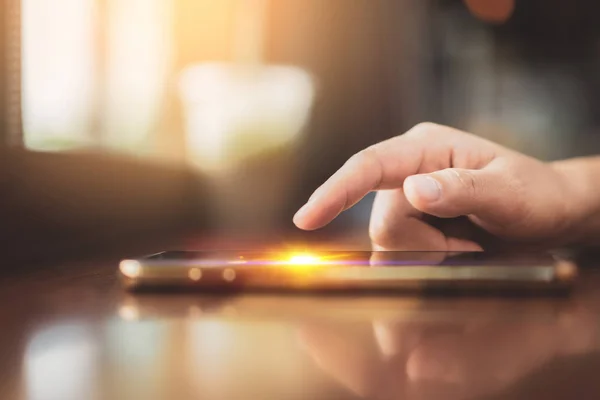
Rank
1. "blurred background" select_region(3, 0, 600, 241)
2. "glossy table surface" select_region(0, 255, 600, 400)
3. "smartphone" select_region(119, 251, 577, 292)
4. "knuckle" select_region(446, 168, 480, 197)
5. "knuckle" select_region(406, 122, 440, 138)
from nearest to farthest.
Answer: "glossy table surface" select_region(0, 255, 600, 400)
"smartphone" select_region(119, 251, 577, 292)
"knuckle" select_region(446, 168, 480, 197)
"knuckle" select_region(406, 122, 440, 138)
"blurred background" select_region(3, 0, 600, 241)

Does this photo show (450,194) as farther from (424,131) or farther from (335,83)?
(335,83)

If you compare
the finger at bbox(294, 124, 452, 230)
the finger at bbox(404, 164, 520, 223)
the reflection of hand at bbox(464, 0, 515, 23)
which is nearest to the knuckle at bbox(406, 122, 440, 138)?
the finger at bbox(294, 124, 452, 230)

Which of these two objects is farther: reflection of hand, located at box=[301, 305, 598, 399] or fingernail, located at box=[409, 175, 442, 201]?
fingernail, located at box=[409, 175, 442, 201]

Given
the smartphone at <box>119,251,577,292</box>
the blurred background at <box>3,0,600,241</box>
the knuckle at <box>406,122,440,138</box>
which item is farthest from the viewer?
the blurred background at <box>3,0,600,241</box>

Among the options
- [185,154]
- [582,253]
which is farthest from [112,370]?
[185,154]

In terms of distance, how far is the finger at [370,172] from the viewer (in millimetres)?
511

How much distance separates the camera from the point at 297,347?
257 millimetres

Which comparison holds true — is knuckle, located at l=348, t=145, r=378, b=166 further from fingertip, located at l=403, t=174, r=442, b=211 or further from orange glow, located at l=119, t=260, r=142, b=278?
orange glow, located at l=119, t=260, r=142, b=278

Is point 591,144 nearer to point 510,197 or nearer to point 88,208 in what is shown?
point 510,197

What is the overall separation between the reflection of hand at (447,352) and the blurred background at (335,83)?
82 centimetres

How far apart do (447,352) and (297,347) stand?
66mm

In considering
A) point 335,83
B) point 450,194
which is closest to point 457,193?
point 450,194

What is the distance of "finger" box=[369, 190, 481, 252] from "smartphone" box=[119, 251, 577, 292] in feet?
0.72

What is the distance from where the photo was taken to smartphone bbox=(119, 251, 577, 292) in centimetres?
37
